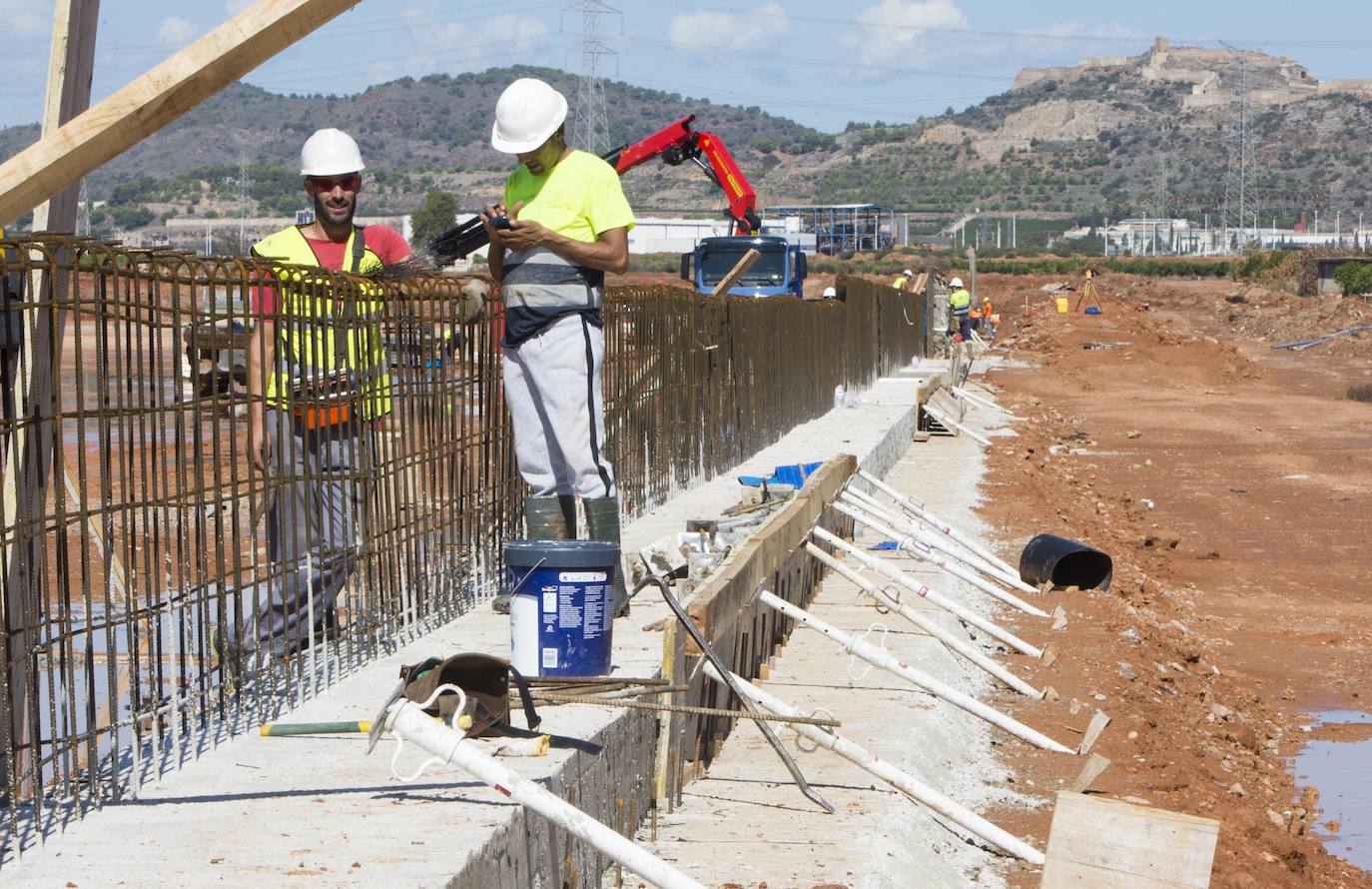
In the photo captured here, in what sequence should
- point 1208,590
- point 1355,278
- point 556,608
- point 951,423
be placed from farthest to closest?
point 1355,278 < point 951,423 < point 1208,590 < point 556,608

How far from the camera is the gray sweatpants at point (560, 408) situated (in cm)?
630

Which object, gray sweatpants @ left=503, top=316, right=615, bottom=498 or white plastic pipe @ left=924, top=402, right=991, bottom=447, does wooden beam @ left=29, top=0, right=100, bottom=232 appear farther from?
white plastic pipe @ left=924, top=402, right=991, bottom=447

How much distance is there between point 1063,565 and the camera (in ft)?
36.9

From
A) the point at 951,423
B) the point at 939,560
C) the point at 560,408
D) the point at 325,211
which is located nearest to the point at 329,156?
the point at 325,211

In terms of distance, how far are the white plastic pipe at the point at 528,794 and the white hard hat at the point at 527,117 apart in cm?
258

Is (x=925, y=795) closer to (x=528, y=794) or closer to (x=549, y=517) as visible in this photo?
(x=549, y=517)

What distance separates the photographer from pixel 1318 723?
9164 millimetres

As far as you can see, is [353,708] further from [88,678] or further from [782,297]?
[782,297]

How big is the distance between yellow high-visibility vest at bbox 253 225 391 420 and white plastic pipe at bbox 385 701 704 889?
158 cm

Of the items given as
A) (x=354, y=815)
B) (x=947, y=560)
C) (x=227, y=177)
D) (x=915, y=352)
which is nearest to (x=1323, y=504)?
(x=947, y=560)

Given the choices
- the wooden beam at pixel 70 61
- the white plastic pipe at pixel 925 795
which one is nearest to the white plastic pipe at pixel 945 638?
the white plastic pipe at pixel 925 795

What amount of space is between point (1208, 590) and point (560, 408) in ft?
26.5

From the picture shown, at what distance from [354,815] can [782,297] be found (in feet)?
44.3

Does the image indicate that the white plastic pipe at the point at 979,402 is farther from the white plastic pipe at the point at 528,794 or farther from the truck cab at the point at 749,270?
the white plastic pipe at the point at 528,794
